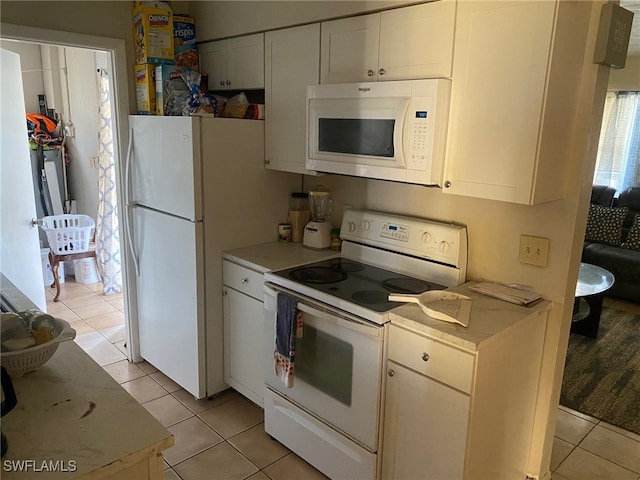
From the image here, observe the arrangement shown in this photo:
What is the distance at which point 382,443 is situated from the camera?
1.97 metres

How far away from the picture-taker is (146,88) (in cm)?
284

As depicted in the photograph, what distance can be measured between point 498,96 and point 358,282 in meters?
0.98

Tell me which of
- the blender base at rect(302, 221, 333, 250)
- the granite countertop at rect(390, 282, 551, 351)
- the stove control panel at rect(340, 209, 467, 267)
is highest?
the stove control panel at rect(340, 209, 467, 267)

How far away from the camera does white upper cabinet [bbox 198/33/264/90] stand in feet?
8.90

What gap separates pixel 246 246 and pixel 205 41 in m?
1.31

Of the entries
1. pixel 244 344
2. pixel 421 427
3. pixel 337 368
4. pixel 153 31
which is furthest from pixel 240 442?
pixel 153 31

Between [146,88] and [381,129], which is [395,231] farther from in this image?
[146,88]

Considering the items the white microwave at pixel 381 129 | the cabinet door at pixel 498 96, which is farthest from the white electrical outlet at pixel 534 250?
the white microwave at pixel 381 129

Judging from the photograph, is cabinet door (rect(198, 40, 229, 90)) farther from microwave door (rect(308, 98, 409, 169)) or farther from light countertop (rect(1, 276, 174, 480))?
light countertop (rect(1, 276, 174, 480))

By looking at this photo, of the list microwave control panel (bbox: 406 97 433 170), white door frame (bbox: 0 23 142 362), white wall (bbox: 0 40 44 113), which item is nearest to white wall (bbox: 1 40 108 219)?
white wall (bbox: 0 40 44 113)

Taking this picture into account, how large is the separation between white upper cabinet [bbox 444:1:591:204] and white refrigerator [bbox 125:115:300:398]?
1.22 metres

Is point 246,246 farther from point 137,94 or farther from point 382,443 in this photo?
point 382,443

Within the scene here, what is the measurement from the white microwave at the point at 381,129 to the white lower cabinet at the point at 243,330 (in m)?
0.70

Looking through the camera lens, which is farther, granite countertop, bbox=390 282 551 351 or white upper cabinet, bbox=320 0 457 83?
white upper cabinet, bbox=320 0 457 83
